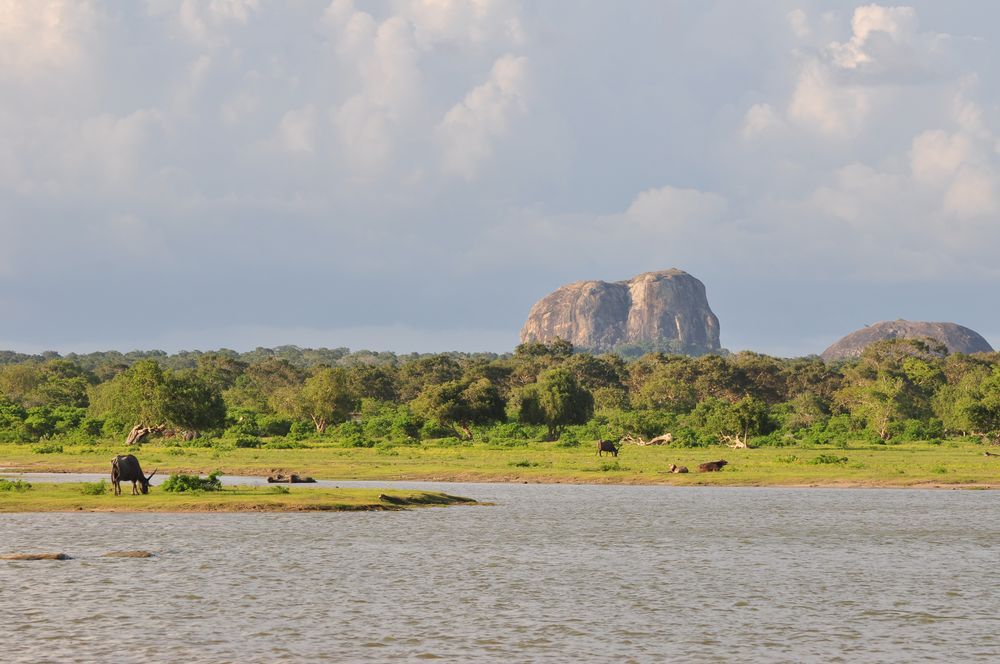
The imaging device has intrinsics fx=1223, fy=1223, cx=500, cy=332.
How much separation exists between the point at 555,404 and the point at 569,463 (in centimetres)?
2861

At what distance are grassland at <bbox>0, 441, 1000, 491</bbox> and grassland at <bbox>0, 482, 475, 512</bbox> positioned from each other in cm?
1359

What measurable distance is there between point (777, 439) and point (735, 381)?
6775cm

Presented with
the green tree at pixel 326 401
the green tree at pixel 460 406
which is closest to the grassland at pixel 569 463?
the green tree at pixel 460 406

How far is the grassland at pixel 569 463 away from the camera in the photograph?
60.5m

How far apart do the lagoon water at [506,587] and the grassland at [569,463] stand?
15.5m

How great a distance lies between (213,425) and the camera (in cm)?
8800

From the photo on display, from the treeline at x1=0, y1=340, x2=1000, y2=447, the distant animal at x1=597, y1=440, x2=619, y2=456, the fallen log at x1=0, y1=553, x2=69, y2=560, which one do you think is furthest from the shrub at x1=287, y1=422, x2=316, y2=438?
the fallen log at x1=0, y1=553, x2=69, y2=560

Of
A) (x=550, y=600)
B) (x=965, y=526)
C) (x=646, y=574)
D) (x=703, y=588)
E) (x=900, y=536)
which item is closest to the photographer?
(x=550, y=600)

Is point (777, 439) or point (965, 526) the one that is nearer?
point (965, 526)

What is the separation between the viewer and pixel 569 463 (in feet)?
222

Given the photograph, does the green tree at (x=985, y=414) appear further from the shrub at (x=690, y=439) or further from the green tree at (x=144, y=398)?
the green tree at (x=144, y=398)

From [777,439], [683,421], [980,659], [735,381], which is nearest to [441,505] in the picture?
[980,659]

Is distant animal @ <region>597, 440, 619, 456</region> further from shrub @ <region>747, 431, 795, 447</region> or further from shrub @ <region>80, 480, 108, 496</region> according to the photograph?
shrub @ <region>80, 480, 108, 496</region>

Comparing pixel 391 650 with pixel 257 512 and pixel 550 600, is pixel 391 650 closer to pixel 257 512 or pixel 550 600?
pixel 550 600
